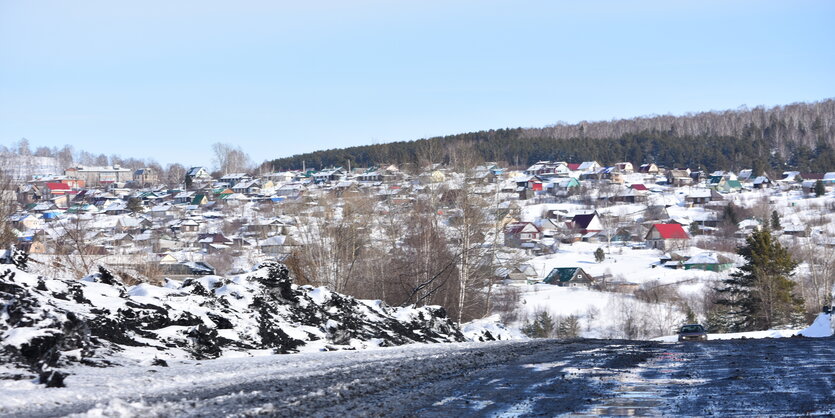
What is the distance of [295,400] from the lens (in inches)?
274

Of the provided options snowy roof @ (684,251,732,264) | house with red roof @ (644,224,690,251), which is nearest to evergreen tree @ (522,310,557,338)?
snowy roof @ (684,251,732,264)

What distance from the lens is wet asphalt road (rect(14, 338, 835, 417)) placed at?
265 inches

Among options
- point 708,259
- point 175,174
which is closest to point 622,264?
point 708,259

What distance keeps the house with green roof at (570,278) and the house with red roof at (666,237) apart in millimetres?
21567

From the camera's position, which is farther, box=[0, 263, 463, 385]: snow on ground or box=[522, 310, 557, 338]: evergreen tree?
box=[522, 310, 557, 338]: evergreen tree

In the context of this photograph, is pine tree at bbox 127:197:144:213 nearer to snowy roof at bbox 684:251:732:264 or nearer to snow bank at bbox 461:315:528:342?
snowy roof at bbox 684:251:732:264

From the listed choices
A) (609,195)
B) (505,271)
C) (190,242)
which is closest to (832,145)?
(609,195)

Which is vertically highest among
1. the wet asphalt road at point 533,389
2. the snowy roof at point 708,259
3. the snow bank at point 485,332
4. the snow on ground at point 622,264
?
the wet asphalt road at point 533,389

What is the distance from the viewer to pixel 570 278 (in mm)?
66625

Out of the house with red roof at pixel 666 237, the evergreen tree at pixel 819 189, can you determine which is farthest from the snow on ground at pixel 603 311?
the evergreen tree at pixel 819 189

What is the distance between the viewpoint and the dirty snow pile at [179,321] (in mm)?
8930

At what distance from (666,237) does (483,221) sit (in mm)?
60875

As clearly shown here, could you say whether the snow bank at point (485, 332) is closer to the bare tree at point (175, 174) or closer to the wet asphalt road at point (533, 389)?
the wet asphalt road at point (533, 389)

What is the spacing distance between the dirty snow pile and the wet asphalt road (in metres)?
2.15
